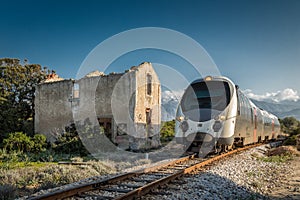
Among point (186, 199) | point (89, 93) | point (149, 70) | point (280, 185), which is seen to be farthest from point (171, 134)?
point (186, 199)

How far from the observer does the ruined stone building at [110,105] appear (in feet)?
52.9

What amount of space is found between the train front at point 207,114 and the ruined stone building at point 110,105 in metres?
6.05

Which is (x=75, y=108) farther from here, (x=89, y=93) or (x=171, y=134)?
(x=171, y=134)

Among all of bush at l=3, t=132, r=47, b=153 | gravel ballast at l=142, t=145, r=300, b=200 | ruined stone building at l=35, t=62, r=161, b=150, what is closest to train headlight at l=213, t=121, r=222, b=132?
gravel ballast at l=142, t=145, r=300, b=200

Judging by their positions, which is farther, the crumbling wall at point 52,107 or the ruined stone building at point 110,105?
the crumbling wall at point 52,107

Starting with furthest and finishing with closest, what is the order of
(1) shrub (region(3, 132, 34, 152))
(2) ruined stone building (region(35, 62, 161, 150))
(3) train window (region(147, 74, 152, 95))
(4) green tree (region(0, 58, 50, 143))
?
(4) green tree (region(0, 58, 50, 143)), (3) train window (region(147, 74, 152, 95)), (2) ruined stone building (region(35, 62, 161, 150)), (1) shrub (region(3, 132, 34, 152))

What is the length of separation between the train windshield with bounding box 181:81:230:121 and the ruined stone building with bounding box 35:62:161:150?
236 inches

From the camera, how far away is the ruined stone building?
16.1 meters

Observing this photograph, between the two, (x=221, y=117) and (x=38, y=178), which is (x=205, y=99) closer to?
(x=221, y=117)

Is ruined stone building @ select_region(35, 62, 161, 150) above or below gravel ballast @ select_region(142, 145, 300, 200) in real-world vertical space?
above

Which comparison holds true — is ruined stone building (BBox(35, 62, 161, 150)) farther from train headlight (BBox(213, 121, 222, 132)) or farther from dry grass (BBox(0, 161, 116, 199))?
train headlight (BBox(213, 121, 222, 132))

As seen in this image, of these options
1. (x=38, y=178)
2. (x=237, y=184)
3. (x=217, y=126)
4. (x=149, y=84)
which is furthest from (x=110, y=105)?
(x=237, y=184)

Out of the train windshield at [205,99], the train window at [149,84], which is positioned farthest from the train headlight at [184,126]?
the train window at [149,84]

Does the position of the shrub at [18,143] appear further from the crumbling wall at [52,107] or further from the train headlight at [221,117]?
the train headlight at [221,117]
